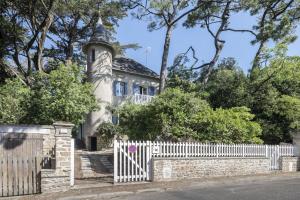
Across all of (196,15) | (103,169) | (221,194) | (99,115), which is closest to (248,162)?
(221,194)

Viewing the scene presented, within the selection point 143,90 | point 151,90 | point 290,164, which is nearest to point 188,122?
point 290,164

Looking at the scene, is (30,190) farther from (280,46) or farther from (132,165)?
(280,46)

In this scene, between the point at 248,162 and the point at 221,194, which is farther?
the point at 248,162

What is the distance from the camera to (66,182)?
11.6 m

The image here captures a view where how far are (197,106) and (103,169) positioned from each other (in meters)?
5.83

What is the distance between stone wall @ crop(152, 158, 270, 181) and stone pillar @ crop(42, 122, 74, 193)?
12.0 feet

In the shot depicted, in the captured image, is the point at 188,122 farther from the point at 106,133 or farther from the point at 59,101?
the point at 106,133

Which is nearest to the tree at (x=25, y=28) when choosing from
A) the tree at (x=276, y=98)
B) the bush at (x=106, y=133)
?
the bush at (x=106, y=133)

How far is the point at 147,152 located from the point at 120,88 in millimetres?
17881

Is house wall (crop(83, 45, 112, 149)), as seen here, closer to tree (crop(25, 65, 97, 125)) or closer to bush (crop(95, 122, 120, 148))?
bush (crop(95, 122, 120, 148))

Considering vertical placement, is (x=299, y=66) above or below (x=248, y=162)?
above

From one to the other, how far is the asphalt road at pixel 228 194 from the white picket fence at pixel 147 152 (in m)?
1.97

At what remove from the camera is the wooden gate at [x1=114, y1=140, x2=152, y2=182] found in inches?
516

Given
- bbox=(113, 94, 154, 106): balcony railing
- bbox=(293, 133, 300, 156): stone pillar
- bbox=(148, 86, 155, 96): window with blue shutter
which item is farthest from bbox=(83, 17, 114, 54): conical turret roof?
bbox=(293, 133, 300, 156): stone pillar
